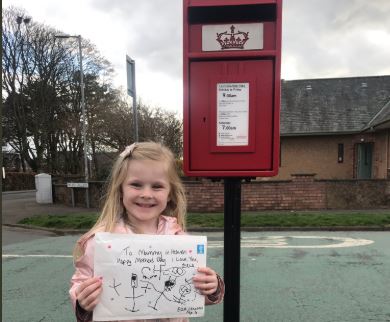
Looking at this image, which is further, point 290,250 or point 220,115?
point 290,250

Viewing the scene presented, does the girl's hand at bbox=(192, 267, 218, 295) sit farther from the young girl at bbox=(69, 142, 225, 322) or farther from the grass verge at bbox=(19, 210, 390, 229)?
the grass verge at bbox=(19, 210, 390, 229)

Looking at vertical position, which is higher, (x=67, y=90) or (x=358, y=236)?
(x=67, y=90)

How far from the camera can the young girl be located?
1785 millimetres

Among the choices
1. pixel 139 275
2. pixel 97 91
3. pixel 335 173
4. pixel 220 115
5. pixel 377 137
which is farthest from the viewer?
pixel 97 91

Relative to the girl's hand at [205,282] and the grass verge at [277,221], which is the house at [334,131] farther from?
the girl's hand at [205,282]

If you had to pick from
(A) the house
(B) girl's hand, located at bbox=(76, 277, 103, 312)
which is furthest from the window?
(B) girl's hand, located at bbox=(76, 277, 103, 312)

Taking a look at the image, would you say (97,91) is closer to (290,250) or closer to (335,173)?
(335,173)

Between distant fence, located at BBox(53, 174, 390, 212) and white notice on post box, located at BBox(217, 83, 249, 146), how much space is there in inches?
406

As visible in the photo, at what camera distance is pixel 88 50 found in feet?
110

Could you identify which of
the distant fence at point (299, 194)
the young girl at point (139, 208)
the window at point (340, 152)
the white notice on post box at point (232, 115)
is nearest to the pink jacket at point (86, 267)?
the young girl at point (139, 208)

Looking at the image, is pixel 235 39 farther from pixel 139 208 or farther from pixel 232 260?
pixel 232 260

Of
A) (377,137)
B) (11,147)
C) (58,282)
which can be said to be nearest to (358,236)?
(58,282)

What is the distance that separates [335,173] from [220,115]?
2136 centimetres

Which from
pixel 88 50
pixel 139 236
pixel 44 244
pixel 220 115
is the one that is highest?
pixel 88 50
